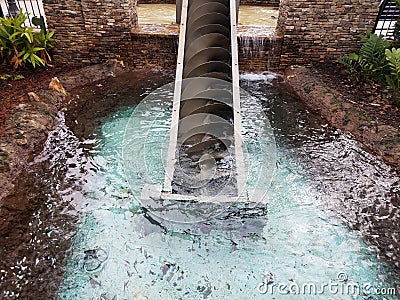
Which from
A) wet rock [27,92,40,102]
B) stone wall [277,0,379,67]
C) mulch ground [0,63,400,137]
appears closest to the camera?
mulch ground [0,63,400,137]

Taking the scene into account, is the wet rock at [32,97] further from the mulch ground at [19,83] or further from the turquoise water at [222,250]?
the turquoise water at [222,250]

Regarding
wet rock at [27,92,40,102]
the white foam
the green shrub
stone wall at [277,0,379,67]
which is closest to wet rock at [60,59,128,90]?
the green shrub

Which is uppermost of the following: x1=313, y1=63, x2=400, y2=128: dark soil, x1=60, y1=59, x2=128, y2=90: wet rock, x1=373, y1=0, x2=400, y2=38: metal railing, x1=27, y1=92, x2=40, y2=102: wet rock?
x1=373, y1=0, x2=400, y2=38: metal railing

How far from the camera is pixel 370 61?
223 inches

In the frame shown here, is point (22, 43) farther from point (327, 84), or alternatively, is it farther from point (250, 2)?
point (250, 2)

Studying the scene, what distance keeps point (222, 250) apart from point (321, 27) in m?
4.91

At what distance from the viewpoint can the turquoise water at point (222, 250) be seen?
2.76 meters

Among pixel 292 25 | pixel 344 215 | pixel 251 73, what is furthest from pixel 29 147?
pixel 292 25

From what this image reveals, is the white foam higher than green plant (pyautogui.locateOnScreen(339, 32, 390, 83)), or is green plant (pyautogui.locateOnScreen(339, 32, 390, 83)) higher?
green plant (pyautogui.locateOnScreen(339, 32, 390, 83))

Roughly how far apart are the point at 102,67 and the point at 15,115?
2.21m

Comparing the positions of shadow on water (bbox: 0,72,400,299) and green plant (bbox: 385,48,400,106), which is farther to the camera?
green plant (bbox: 385,48,400,106)

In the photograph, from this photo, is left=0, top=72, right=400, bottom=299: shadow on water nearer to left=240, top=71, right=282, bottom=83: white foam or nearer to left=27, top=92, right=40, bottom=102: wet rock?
left=27, top=92, right=40, bottom=102: wet rock

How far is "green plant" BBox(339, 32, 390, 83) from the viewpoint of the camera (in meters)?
5.53

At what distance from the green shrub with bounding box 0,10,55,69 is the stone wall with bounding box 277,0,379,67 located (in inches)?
173
